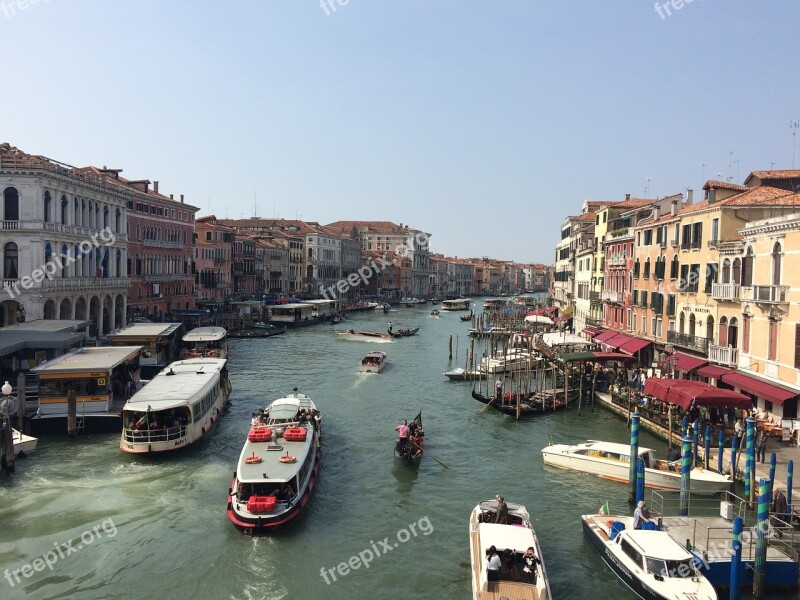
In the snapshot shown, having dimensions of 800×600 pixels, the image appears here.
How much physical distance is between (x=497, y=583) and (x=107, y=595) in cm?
671

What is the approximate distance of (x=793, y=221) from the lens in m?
17.7

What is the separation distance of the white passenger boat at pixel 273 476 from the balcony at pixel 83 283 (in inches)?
660

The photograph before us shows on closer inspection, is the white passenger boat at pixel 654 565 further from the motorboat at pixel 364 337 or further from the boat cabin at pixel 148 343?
the motorboat at pixel 364 337

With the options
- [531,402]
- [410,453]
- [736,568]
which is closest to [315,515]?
[410,453]

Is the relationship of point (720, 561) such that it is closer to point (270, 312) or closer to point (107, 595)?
point (107, 595)

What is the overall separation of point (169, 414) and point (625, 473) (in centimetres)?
1238

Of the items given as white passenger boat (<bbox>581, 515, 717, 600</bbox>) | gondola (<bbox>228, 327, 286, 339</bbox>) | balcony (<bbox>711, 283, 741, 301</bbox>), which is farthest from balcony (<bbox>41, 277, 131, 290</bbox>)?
balcony (<bbox>711, 283, 741, 301</bbox>)

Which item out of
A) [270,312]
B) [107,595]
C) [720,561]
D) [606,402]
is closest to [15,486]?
[107,595]

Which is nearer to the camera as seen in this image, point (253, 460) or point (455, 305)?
point (253, 460)

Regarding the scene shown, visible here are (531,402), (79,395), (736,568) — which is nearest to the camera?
(736,568)

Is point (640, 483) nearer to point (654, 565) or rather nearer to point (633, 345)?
point (654, 565)

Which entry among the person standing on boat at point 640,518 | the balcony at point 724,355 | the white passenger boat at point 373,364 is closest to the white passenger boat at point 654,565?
the person standing on boat at point 640,518

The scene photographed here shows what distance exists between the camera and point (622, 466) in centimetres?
1675

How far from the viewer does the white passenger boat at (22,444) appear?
55.4ft
